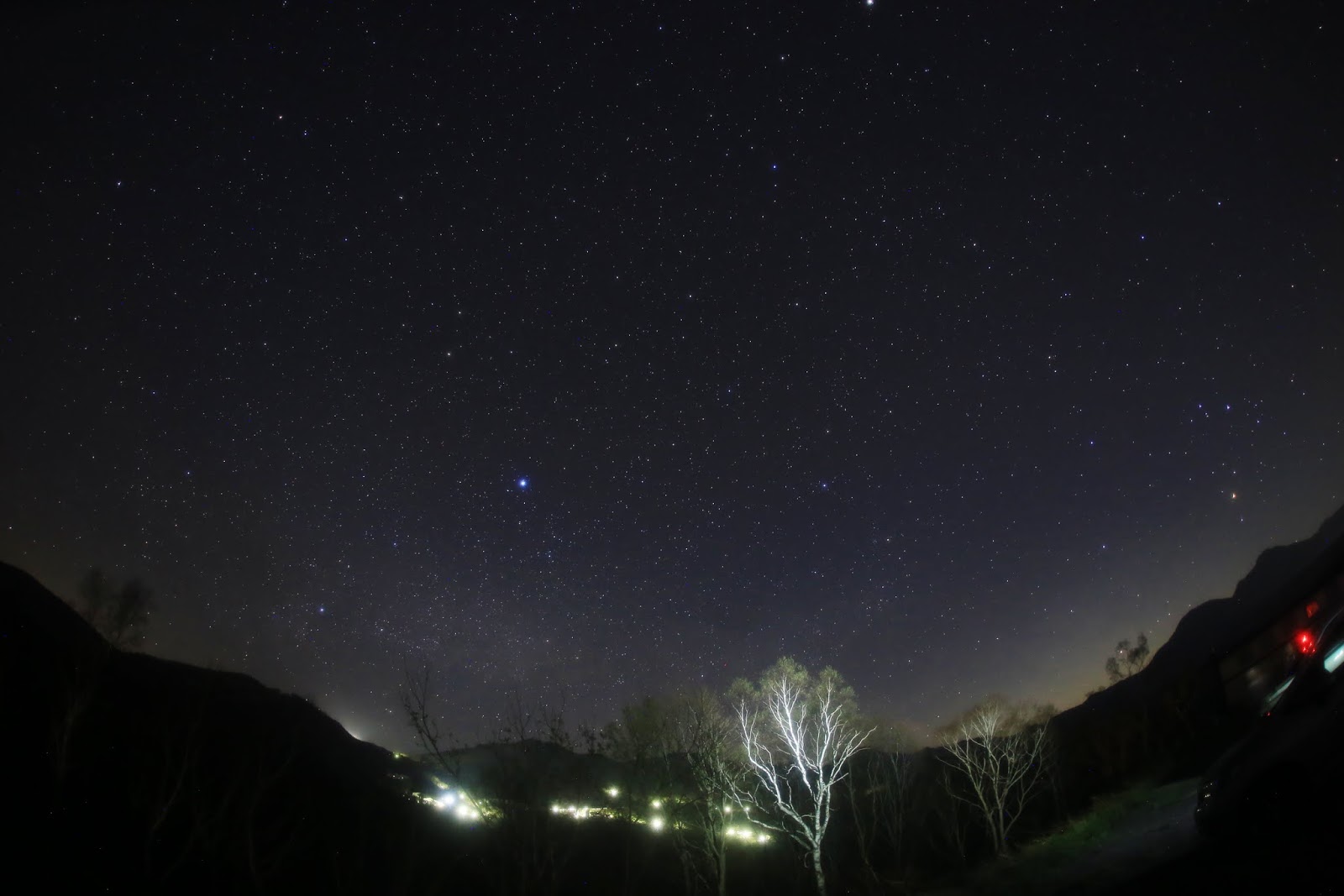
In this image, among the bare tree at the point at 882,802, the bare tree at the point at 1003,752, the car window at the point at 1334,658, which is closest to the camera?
the car window at the point at 1334,658

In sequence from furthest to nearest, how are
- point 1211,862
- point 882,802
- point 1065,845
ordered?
1. point 882,802
2. point 1065,845
3. point 1211,862

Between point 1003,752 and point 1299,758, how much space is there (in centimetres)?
3488

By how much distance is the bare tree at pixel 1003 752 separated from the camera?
1238 inches

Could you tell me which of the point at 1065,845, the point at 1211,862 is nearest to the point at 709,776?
the point at 1065,845

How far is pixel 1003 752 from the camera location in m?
35.7

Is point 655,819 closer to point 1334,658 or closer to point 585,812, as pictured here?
point 585,812

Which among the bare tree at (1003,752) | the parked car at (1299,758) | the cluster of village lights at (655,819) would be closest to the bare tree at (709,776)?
the cluster of village lights at (655,819)

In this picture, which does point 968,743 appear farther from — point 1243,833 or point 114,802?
point 114,802

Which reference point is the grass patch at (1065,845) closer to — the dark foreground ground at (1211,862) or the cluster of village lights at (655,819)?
the dark foreground ground at (1211,862)

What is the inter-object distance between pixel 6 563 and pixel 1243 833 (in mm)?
65380

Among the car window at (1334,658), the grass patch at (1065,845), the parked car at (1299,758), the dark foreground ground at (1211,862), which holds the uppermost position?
the car window at (1334,658)

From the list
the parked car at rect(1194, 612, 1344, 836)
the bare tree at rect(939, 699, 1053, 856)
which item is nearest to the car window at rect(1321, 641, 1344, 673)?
the parked car at rect(1194, 612, 1344, 836)

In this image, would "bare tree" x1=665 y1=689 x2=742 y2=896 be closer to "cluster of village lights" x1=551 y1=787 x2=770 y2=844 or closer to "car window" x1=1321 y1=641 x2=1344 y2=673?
"cluster of village lights" x1=551 y1=787 x2=770 y2=844

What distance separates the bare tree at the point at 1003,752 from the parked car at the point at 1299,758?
25454 mm
